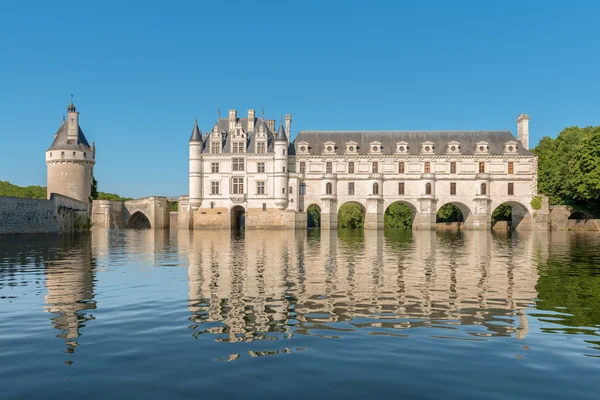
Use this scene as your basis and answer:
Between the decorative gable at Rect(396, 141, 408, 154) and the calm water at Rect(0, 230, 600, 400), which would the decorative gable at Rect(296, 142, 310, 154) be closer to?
the decorative gable at Rect(396, 141, 408, 154)

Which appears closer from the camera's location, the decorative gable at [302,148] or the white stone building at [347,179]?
the white stone building at [347,179]

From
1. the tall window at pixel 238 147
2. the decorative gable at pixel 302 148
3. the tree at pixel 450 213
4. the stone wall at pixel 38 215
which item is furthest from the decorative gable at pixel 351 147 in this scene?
the stone wall at pixel 38 215

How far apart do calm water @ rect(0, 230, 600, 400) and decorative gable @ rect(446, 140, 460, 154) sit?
5089 centimetres

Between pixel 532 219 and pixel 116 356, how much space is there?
66123 millimetres

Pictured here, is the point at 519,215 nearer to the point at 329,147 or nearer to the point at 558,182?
the point at 558,182

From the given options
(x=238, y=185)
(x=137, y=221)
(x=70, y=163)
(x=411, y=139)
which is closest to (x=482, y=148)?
(x=411, y=139)

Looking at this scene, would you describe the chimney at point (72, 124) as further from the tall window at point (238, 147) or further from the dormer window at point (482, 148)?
the dormer window at point (482, 148)

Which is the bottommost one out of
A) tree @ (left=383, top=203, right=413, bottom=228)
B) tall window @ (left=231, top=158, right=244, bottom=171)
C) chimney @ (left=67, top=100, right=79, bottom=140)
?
tree @ (left=383, top=203, right=413, bottom=228)

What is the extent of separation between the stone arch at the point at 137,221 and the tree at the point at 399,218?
41.6 m

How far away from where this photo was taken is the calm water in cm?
666

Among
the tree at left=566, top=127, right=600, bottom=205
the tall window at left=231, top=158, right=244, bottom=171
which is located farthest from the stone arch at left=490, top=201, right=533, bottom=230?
the tall window at left=231, top=158, right=244, bottom=171

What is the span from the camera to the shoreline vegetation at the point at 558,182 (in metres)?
56.7

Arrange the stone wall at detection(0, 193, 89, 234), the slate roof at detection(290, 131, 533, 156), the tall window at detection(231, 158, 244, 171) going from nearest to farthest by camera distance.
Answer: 1. the stone wall at detection(0, 193, 89, 234)
2. the tall window at detection(231, 158, 244, 171)
3. the slate roof at detection(290, 131, 533, 156)

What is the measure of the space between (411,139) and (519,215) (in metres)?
17.7
